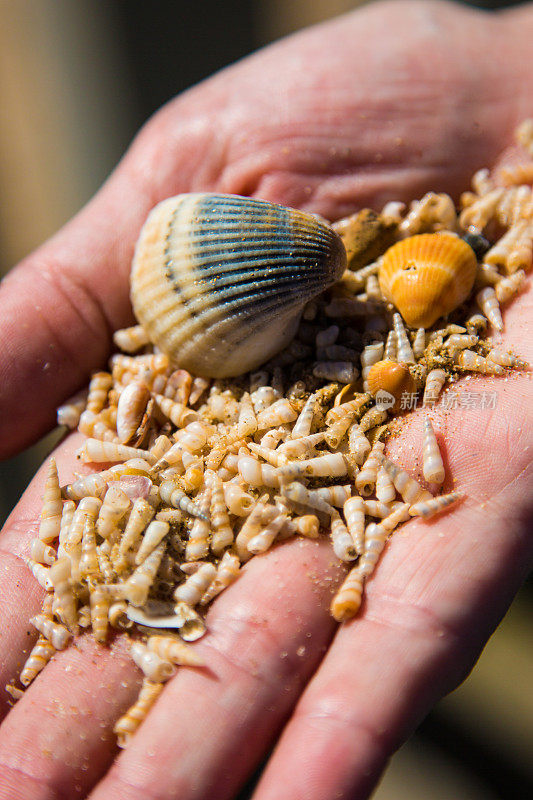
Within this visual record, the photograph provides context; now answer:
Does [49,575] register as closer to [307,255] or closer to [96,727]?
[96,727]

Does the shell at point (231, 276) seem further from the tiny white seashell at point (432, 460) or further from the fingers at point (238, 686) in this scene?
the fingers at point (238, 686)

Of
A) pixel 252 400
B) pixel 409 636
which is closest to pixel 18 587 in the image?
pixel 252 400

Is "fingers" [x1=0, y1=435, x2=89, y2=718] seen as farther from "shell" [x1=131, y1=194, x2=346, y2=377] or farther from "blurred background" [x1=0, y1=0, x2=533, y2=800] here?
"blurred background" [x1=0, y1=0, x2=533, y2=800]

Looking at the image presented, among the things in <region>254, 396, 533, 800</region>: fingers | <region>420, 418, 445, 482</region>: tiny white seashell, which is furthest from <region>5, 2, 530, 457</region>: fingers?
<region>254, 396, 533, 800</region>: fingers

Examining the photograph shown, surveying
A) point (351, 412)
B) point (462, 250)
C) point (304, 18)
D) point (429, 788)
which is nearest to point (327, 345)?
point (351, 412)

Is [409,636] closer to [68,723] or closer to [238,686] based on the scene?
[238,686]

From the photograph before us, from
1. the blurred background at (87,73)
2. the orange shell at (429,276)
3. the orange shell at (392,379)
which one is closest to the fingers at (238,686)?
the orange shell at (392,379)
